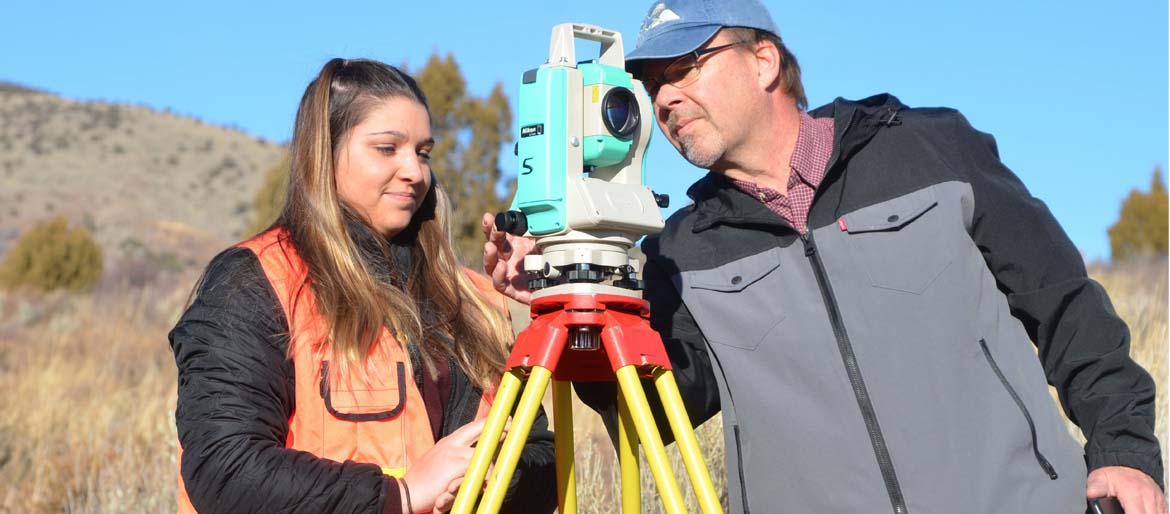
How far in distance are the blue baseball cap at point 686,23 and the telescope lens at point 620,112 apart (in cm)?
39

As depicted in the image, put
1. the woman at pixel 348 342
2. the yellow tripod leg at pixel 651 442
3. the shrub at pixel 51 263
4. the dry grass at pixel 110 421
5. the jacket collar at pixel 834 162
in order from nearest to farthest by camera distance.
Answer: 1. the yellow tripod leg at pixel 651 442
2. the woman at pixel 348 342
3. the jacket collar at pixel 834 162
4. the dry grass at pixel 110 421
5. the shrub at pixel 51 263

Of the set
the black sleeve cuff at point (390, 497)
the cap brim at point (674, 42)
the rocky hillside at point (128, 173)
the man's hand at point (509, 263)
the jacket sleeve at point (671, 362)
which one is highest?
the rocky hillside at point (128, 173)

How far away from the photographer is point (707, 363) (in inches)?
96.5

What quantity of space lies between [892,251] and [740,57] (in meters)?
0.61

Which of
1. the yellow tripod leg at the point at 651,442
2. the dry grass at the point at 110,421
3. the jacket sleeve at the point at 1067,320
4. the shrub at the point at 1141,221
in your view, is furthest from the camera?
the shrub at the point at 1141,221

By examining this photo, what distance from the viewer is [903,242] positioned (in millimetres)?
2279

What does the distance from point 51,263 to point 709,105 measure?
730 inches

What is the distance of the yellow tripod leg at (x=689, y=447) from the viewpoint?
1.81m

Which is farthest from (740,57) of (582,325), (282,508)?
(282,508)

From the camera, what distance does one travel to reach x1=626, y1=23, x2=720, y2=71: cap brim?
7.93ft

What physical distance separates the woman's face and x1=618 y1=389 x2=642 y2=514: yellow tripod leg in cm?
67

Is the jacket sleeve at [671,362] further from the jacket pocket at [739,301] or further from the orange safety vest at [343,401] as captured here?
the orange safety vest at [343,401]

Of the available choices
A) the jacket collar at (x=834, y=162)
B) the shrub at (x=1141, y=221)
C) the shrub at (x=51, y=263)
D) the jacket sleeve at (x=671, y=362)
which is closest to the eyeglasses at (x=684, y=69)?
the jacket collar at (x=834, y=162)

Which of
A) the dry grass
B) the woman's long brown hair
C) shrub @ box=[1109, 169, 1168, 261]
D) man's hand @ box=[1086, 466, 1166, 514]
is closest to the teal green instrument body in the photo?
the woman's long brown hair
